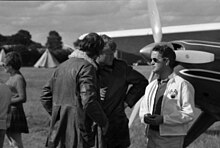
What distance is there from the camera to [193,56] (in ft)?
19.8

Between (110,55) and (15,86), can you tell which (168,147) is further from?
(15,86)

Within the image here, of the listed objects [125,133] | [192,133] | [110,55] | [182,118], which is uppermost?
[110,55]

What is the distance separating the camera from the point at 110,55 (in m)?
4.16

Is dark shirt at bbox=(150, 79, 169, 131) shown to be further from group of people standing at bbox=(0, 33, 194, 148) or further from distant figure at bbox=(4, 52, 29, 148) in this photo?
distant figure at bbox=(4, 52, 29, 148)

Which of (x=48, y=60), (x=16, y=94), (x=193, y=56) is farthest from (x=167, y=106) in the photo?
(x=48, y=60)

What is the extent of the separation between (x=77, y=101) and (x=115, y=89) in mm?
816

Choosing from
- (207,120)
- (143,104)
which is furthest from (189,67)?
(143,104)

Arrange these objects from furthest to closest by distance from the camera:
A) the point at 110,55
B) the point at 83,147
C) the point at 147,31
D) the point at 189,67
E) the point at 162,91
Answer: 1. the point at 147,31
2. the point at 189,67
3. the point at 110,55
4. the point at 162,91
5. the point at 83,147

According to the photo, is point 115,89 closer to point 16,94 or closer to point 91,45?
point 91,45

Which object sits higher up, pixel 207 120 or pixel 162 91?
pixel 162 91

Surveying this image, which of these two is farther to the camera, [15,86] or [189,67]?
[189,67]

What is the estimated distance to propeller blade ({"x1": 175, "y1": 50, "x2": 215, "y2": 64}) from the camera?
5.99 meters

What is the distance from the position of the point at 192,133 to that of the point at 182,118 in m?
3.12

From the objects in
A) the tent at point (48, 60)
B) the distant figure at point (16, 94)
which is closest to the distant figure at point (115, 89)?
the distant figure at point (16, 94)
